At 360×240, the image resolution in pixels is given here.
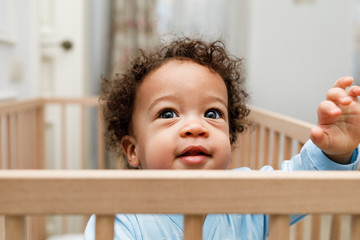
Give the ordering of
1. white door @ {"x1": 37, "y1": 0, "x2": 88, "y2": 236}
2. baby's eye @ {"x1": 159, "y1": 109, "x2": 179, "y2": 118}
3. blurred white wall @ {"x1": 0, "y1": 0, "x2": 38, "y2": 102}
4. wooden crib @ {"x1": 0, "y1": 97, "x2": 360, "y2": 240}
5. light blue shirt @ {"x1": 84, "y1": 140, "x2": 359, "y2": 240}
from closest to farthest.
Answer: wooden crib @ {"x1": 0, "y1": 97, "x2": 360, "y2": 240} < light blue shirt @ {"x1": 84, "y1": 140, "x2": 359, "y2": 240} < baby's eye @ {"x1": 159, "y1": 109, "x2": 179, "y2": 118} < blurred white wall @ {"x1": 0, "y1": 0, "x2": 38, "y2": 102} < white door @ {"x1": 37, "y1": 0, "x2": 88, "y2": 236}

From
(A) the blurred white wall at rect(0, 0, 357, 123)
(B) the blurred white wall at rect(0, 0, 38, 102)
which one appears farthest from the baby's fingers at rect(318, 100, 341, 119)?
(A) the blurred white wall at rect(0, 0, 357, 123)

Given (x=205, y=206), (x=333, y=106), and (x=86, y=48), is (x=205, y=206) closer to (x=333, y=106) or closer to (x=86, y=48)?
(x=333, y=106)

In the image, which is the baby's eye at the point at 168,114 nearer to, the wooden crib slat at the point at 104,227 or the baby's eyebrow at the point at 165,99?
the baby's eyebrow at the point at 165,99

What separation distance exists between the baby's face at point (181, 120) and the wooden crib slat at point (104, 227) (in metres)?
0.31

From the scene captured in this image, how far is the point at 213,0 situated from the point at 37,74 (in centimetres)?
109

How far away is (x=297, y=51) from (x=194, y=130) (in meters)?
1.78

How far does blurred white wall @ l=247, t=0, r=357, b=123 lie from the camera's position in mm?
2297

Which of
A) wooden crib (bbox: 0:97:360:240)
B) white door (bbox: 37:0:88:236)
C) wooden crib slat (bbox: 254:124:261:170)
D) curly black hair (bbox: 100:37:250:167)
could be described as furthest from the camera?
white door (bbox: 37:0:88:236)

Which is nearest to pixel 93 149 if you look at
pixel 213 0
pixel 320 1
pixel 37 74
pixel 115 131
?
pixel 37 74

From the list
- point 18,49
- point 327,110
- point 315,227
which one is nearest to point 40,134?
point 18,49

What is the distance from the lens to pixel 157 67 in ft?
2.85

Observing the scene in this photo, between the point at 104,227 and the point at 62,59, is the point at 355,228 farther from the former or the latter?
the point at 62,59

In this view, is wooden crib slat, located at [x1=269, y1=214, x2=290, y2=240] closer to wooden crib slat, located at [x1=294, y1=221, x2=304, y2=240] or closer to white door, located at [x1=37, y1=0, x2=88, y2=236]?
wooden crib slat, located at [x1=294, y1=221, x2=304, y2=240]

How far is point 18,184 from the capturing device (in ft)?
1.26
